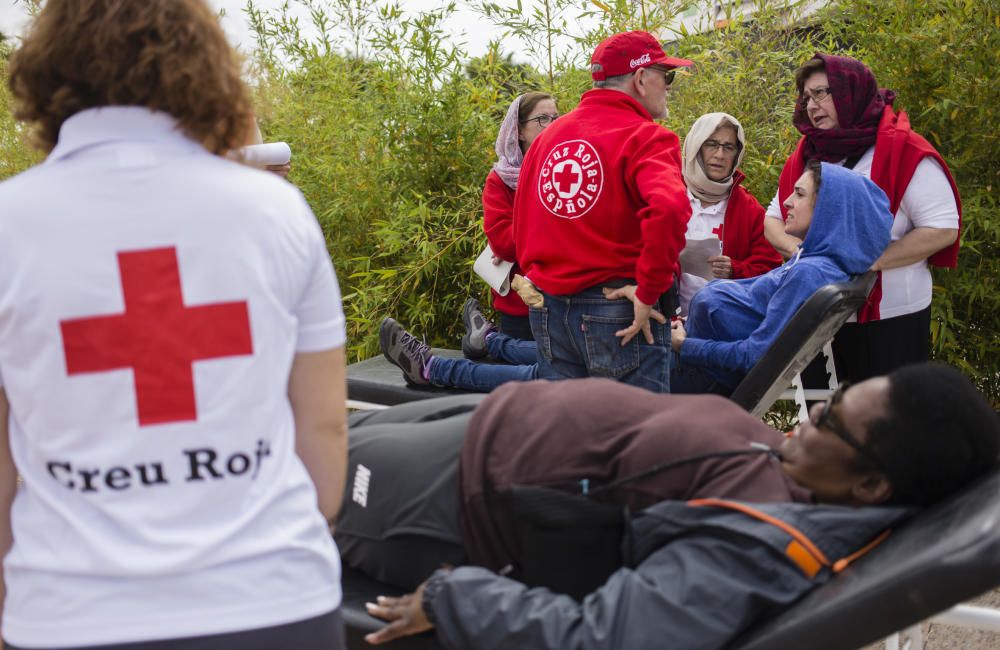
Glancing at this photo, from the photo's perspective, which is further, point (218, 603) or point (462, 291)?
point (462, 291)

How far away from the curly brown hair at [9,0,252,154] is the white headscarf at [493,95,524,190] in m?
2.82

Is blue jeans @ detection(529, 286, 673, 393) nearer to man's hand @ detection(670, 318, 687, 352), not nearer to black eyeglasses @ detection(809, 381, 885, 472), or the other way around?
man's hand @ detection(670, 318, 687, 352)

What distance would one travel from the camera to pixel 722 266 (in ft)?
12.2

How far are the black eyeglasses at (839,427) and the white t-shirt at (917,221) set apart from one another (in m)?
1.73

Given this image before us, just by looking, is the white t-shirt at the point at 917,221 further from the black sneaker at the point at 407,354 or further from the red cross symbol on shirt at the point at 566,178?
the black sneaker at the point at 407,354

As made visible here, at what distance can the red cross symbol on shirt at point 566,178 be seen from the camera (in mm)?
3003

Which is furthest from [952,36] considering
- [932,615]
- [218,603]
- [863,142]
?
[218,603]

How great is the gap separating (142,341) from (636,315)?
2.11 meters

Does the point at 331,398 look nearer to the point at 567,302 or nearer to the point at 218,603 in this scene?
the point at 218,603

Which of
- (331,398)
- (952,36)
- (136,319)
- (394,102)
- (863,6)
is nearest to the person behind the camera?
(136,319)

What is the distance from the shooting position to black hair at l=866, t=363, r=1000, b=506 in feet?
5.21

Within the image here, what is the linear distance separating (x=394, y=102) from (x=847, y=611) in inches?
154

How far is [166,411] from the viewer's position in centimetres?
109

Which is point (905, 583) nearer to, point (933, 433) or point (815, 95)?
point (933, 433)
